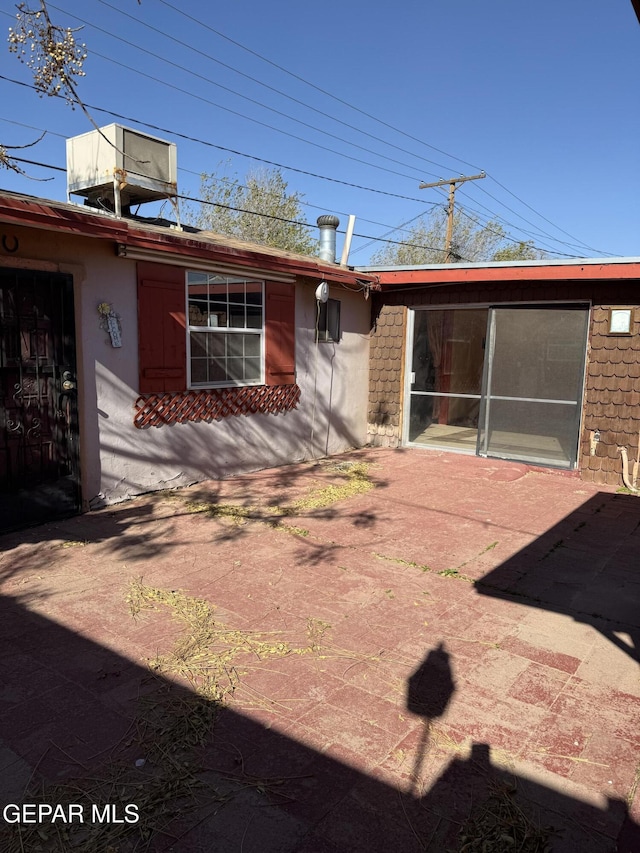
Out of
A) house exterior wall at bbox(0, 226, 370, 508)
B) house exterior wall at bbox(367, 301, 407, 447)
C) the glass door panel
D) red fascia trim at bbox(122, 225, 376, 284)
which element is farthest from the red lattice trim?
the glass door panel

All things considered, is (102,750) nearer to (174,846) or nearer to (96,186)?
(174,846)

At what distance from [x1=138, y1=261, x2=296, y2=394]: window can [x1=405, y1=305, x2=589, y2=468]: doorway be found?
2.64 m

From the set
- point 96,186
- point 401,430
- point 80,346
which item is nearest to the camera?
point 80,346

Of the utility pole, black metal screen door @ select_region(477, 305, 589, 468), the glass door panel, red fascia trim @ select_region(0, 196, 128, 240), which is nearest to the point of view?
red fascia trim @ select_region(0, 196, 128, 240)

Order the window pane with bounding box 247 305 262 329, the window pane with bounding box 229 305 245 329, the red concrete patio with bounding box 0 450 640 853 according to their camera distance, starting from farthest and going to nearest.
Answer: the window pane with bounding box 247 305 262 329 → the window pane with bounding box 229 305 245 329 → the red concrete patio with bounding box 0 450 640 853

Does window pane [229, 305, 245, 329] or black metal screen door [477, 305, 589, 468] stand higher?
window pane [229, 305, 245, 329]

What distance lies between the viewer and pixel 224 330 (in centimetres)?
686

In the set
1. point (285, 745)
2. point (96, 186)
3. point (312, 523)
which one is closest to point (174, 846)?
point (285, 745)

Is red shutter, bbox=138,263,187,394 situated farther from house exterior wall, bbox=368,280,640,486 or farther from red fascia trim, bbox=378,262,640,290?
house exterior wall, bbox=368,280,640,486

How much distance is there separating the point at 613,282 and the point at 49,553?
22.8 ft

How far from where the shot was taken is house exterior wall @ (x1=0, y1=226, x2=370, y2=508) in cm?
524

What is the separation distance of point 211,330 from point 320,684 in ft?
15.2

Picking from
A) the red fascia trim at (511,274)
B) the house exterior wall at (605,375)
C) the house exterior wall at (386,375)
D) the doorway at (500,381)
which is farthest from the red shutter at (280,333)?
the house exterior wall at (605,375)

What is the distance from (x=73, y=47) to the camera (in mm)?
4055
